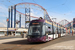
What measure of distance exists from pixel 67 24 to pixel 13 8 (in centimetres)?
7157

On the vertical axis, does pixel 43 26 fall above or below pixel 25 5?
below

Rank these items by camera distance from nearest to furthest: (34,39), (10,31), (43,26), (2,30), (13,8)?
(34,39) < (43,26) < (2,30) < (10,31) < (13,8)

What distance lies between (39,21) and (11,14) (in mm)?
66810

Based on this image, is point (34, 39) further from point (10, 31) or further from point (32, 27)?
point (10, 31)

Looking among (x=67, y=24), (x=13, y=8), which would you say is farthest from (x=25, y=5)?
(x=67, y=24)

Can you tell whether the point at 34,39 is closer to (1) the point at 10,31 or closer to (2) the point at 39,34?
(2) the point at 39,34

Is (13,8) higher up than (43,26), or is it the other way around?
(13,8)

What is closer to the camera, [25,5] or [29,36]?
[29,36]

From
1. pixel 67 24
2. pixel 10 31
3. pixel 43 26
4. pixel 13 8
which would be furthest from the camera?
pixel 67 24

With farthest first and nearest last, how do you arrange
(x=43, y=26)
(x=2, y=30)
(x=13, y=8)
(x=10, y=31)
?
1. (x=13, y=8)
2. (x=10, y=31)
3. (x=2, y=30)
4. (x=43, y=26)

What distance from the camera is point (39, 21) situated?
14578mm

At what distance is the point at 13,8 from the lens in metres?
74.5

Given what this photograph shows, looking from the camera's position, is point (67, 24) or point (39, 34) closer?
point (39, 34)

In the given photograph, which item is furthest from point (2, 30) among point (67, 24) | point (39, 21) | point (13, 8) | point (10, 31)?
point (67, 24)
